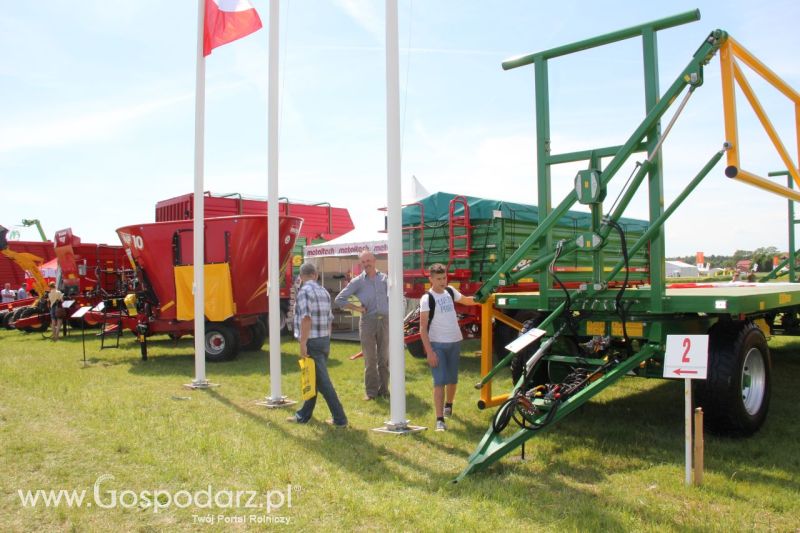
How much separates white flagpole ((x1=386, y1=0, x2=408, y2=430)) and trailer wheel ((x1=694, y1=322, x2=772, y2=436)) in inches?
103

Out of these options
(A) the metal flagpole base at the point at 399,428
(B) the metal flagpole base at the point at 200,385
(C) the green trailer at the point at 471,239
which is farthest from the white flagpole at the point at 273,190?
(C) the green trailer at the point at 471,239

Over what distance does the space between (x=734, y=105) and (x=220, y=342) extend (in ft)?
30.0

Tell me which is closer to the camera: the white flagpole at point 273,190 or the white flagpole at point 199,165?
the white flagpole at point 273,190

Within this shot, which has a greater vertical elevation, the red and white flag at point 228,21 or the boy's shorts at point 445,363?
the red and white flag at point 228,21

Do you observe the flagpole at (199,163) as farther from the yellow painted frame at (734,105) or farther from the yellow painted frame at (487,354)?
the yellow painted frame at (734,105)

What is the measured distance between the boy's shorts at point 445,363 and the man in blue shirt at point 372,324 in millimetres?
1720

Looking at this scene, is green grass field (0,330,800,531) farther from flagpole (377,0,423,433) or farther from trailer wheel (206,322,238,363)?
trailer wheel (206,322,238,363)

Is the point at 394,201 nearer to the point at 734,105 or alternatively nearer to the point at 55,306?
the point at 734,105

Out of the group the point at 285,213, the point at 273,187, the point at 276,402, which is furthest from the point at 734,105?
the point at 285,213

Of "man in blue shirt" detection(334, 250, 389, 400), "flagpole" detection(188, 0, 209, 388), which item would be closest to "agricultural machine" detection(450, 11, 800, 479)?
"man in blue shirt" detection(334, 250, 389, 400)

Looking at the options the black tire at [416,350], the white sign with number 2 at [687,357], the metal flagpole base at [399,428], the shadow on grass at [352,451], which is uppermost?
the white sign with number 2 at [687,357]

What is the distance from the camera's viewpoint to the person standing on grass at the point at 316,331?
618 cm

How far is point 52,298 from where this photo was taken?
15648 millimetres

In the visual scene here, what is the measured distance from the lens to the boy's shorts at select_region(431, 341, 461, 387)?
601 cm
